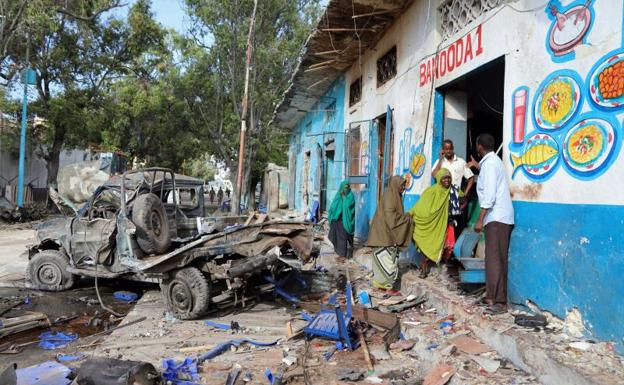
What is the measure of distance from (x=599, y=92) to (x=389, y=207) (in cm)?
294

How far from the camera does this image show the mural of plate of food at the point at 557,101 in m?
3.51

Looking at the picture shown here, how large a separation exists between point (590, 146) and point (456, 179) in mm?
2276

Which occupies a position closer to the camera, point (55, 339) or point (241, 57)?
point (55, 339)

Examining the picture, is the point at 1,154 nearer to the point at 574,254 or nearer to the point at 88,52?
the point at 88,52

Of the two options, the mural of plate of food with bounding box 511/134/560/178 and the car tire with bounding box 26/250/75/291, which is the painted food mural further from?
the car tire with bounding box 26/250/75/291

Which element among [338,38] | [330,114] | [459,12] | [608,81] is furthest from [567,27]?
[330,114]

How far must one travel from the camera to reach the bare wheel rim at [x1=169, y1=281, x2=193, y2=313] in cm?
558

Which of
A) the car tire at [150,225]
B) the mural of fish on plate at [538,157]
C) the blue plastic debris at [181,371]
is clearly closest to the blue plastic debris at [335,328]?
the blue plastic debris at [181,371]

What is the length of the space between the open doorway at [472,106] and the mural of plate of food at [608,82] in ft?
5.72

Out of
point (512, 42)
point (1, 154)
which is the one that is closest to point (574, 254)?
point (512, 42)

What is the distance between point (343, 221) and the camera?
827 cm

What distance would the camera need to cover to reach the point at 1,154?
72.2ft

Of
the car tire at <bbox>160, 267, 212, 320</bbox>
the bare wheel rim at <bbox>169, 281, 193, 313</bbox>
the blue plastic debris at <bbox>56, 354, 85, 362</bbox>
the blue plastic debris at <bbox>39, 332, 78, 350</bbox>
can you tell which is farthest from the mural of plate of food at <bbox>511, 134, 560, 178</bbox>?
the blue plastic debris at <bbox>39, 332, 78, 350</bbox>

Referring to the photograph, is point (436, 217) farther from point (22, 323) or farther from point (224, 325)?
point (22, 323)
